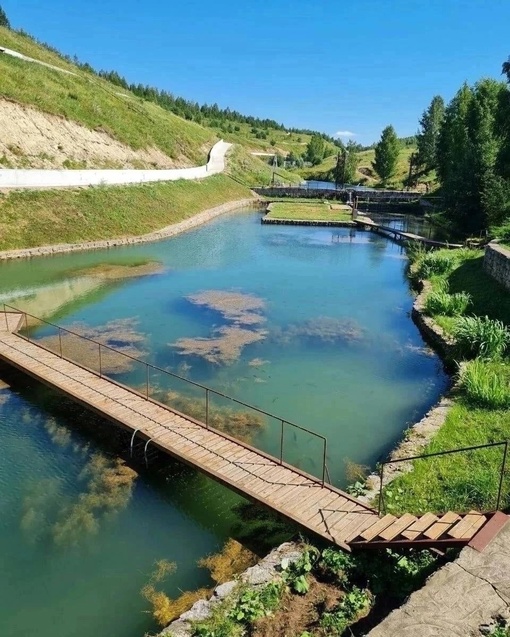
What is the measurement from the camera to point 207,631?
22.1 feet

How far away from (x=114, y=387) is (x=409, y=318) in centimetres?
1460

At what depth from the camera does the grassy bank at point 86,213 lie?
1287 inches

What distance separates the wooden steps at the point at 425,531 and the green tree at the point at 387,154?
325ft

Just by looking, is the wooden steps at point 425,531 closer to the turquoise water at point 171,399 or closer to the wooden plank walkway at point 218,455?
the wooden plank walkway at point 218,455

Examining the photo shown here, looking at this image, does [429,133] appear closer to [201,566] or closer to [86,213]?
[86,213]

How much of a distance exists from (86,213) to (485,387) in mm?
32299

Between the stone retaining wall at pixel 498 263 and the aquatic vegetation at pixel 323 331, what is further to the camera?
the stone retaining wall at pixel 498 263

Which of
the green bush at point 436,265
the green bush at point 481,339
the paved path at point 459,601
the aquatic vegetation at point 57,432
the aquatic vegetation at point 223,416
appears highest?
the green bush at point 436,265

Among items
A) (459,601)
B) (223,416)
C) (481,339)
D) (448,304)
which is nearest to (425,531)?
(459,601)

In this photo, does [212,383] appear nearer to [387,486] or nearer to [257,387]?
[257,387]

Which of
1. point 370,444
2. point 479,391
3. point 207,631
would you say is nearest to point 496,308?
point 479,391

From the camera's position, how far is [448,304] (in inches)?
830

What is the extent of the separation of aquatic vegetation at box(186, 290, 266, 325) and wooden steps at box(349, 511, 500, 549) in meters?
13.5

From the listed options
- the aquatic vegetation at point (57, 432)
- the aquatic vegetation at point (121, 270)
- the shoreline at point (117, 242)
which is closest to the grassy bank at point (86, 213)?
the shoreline at point (117, 242)
